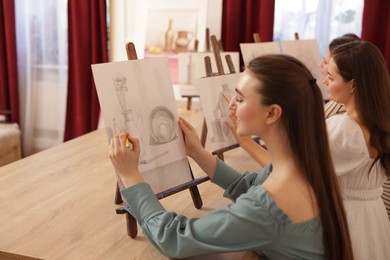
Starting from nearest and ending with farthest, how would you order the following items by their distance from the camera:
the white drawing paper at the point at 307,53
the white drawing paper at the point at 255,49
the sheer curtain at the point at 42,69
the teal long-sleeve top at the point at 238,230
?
the teal long-sleeve top at the point at 238,230
the white drawing paper at the point at 255,49
the white drawing paper at the point at 307,53
the sheer curtain at the point at 42,69

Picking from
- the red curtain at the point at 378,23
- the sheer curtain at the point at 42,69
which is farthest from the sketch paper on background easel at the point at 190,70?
the sheer curtain at the point at 42,69

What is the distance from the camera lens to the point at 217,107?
6.00ft

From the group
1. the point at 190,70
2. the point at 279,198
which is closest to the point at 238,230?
the point at 279,198

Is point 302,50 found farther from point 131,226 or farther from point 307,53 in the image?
point 131,226

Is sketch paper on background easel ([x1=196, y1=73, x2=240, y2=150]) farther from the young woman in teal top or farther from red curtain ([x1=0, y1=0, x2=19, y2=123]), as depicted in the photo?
red curtain ([x1=0, y1=0, x2=19, y2=123])

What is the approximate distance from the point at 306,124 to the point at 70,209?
0.81m

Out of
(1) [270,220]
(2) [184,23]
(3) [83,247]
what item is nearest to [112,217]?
(3) [83,247]

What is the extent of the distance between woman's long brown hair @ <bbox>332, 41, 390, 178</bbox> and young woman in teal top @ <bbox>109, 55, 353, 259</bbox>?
434 millimetres

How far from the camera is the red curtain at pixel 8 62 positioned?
169 inches

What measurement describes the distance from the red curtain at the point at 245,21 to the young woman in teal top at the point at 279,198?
2.60 metres

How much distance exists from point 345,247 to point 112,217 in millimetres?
689

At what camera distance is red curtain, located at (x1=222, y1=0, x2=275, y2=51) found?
11.7ft

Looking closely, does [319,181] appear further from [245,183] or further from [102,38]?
[102,38]

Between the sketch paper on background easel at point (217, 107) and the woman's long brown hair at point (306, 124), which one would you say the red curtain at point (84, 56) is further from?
the woman's long brown hair at point (306, 124)
